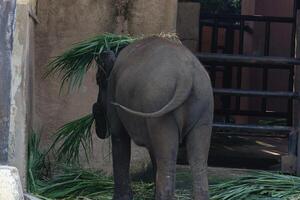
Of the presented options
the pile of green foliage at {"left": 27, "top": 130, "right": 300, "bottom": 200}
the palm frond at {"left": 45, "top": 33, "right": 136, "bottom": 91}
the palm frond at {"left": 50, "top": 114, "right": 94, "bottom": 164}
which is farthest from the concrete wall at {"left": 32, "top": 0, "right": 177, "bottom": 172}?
the palm frond at {"left": 45, "top": 33, "right": 136, "bottom": 91}

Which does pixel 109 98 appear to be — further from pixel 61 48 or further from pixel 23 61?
pixel 61 48

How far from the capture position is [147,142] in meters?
5.45

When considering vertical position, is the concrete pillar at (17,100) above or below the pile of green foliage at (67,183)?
above

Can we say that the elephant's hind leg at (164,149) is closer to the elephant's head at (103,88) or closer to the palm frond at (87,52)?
the elephant's head at (103,88)

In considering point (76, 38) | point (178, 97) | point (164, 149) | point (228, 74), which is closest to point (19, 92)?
point (164, 149)

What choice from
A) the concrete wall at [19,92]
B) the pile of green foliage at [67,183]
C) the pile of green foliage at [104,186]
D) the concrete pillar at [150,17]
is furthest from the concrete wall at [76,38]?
the concrete wall at [19,92]

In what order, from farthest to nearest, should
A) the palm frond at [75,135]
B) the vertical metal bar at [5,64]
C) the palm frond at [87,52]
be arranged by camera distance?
the palm frond at [75,135]
the palm frond at [87,52]
the vertical metal bar at [5,64]

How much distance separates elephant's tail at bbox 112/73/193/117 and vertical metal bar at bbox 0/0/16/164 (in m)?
0.85

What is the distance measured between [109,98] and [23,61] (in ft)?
2.45

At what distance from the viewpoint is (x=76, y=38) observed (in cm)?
778

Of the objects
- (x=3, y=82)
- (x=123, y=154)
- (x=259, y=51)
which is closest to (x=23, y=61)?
(x=3, y=82)

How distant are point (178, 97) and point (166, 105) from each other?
0.31ft

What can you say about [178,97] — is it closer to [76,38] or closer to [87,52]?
[87,52]

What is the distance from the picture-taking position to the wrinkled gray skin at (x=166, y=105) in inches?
205
